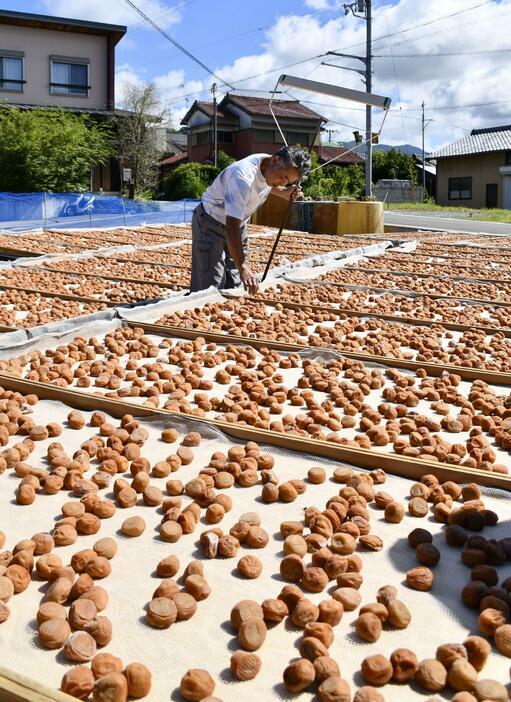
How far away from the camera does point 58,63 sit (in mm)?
18391

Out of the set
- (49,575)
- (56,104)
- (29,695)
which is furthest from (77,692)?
(56,104)

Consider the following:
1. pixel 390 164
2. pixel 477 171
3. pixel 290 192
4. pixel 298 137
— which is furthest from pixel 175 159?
pixel 290 192

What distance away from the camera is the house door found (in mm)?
30241

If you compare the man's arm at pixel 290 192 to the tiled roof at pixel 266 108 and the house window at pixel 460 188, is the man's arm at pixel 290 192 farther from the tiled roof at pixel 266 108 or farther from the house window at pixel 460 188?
the house window at pixel 460 188

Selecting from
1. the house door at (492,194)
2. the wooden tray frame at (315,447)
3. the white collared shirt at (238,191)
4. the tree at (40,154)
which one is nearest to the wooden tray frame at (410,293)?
the white collared shirt at (238,191)

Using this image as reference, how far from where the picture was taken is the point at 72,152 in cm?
1525

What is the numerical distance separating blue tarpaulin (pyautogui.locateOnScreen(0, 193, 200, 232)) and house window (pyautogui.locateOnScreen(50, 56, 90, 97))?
8305 millimetres

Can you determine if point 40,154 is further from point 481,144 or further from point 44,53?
point 481,144

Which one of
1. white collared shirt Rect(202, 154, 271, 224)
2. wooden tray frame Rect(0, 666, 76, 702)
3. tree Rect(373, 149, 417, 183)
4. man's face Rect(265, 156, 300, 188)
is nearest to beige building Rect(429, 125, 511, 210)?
tree Rect(373, 149, 417, 183)

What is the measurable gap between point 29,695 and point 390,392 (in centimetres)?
191

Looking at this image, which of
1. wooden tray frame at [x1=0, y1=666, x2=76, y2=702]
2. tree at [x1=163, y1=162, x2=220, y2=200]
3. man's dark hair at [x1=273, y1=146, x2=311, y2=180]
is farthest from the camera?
tree at [x1=163, y1=162, x2=220, y2=200]

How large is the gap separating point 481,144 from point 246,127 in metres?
11.0

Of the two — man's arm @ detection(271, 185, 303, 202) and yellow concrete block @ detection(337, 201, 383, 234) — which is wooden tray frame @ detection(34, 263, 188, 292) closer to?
man's arm @ detection(271, 185, 303, 202)

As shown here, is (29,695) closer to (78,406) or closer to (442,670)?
(442,670)
